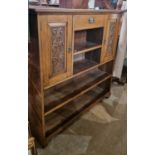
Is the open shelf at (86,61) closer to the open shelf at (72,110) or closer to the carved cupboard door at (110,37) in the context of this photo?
the carved cupboard door at (110,37)

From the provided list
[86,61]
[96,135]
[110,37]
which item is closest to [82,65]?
[86,61]

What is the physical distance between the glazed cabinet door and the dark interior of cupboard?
32cm

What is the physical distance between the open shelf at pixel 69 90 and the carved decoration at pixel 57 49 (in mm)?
382

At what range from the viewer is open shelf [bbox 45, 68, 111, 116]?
1.59 metres

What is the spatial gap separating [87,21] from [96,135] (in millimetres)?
1225

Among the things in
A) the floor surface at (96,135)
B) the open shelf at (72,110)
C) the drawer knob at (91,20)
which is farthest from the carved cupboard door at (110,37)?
the floor surface at (96,135)

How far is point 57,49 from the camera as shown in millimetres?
1285

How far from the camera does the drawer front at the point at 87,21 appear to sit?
1.35 m

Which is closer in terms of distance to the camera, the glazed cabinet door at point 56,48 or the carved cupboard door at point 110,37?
the glazed cabinet door at point 56,48
